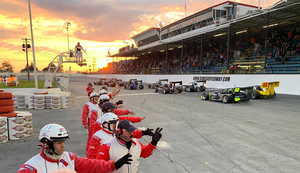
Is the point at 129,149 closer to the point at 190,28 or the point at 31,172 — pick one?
the point at 31,172

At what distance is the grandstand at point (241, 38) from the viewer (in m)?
18.7

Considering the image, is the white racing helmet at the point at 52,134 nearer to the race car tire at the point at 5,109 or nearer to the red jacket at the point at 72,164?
the red jacket at the point at 72,164

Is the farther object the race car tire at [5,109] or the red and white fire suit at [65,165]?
the race car tire at [5,109]

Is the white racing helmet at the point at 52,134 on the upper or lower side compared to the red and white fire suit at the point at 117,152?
upper

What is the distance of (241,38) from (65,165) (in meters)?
32.3

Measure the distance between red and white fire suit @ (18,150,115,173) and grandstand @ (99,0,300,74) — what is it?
18848 mm

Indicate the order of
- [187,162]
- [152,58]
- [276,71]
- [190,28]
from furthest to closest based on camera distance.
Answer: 1. [152,58]
2. [190,28]
3. [276,71]
4. [187,162]

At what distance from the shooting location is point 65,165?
2072 millimetres

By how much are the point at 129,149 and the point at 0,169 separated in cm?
396

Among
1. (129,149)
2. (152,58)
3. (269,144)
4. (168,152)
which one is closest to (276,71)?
(269,144)

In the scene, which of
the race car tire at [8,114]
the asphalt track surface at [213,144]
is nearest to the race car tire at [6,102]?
the race car tire at [8,114]

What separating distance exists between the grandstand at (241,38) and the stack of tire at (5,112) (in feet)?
65.3

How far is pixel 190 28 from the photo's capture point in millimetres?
33375

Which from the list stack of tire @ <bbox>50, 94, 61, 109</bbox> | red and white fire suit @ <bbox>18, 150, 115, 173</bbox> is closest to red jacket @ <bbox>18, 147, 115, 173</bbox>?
red and white fire suit @ <bbox>18, 150, 115, 173</bbox>
